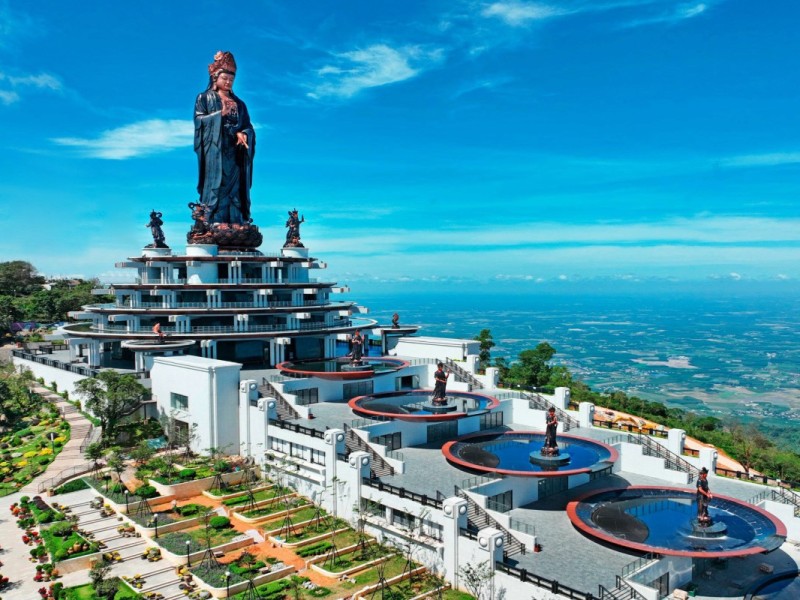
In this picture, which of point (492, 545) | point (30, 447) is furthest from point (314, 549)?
point (30, 447)

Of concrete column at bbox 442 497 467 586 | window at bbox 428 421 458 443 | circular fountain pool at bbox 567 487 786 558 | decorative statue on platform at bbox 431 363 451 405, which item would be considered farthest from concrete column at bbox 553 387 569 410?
concrete column at bbox 442 497 467 586

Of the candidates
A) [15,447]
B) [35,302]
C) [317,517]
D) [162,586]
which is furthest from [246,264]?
[35,302]

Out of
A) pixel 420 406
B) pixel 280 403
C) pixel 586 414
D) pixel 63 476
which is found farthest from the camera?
pixel 586 414

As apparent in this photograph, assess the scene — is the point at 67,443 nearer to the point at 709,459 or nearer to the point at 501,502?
the point at 501,502

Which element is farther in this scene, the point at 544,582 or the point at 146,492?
the point at 146,492

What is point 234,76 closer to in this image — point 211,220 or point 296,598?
point 211,220
